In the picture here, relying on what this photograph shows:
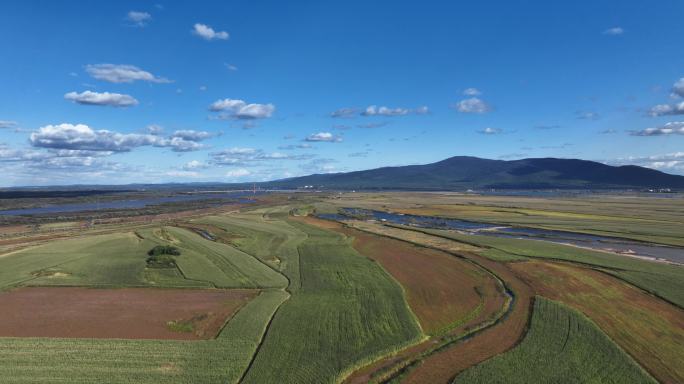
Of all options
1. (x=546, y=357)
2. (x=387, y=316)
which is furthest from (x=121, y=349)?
(x=546, y=357)

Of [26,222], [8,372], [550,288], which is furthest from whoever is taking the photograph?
[26,222]

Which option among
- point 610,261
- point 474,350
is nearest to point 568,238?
point 610,261

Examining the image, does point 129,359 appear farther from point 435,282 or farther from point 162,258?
point 435,282

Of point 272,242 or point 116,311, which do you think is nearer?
point 116,311

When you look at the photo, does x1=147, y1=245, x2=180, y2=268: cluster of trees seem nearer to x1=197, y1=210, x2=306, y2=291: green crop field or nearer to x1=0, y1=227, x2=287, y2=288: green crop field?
x1=0, y1=227, x2=287, y2=288: green crop field

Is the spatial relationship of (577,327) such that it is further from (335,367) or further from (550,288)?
(335,367)

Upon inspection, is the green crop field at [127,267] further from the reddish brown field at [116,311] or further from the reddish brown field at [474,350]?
the reddish brown field at [474,350]
